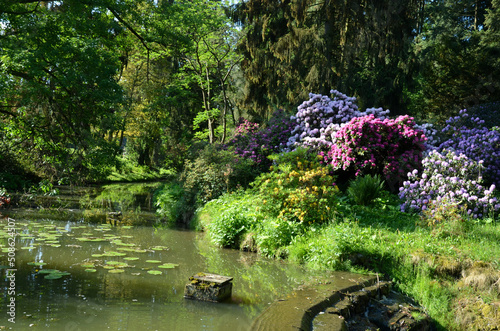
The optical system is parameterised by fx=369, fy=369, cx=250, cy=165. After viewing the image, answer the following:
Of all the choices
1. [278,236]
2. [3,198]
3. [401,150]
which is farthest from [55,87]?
[401,150]

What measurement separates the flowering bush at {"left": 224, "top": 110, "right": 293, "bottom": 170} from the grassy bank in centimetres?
324

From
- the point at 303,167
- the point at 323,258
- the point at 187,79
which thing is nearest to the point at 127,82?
the point at 187,79

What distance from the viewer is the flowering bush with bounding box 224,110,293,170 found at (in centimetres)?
1132

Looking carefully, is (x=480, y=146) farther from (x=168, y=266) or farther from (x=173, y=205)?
(x=173, y=205)

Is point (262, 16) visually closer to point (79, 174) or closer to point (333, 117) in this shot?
point (333, 117)

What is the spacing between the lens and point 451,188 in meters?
7.49

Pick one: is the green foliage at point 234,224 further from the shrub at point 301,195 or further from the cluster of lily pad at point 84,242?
the cluster of lily pad at point 84,242

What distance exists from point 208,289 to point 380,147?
6.22m

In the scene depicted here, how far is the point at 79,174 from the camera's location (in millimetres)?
8734

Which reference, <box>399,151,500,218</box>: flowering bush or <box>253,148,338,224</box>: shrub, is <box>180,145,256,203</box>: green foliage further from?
<box>399,151,500,218</box>: flowering bush

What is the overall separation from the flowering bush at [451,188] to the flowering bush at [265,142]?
4253 millimetres

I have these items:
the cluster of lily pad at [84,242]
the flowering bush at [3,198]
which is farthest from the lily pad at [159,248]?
the flowering bush at [3,198]

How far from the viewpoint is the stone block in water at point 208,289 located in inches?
170

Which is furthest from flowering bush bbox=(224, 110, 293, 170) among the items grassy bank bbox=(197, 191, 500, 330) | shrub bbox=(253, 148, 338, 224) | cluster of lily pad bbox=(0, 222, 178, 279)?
cluster of lily pad bbox=(0, 222, 178, 279)
